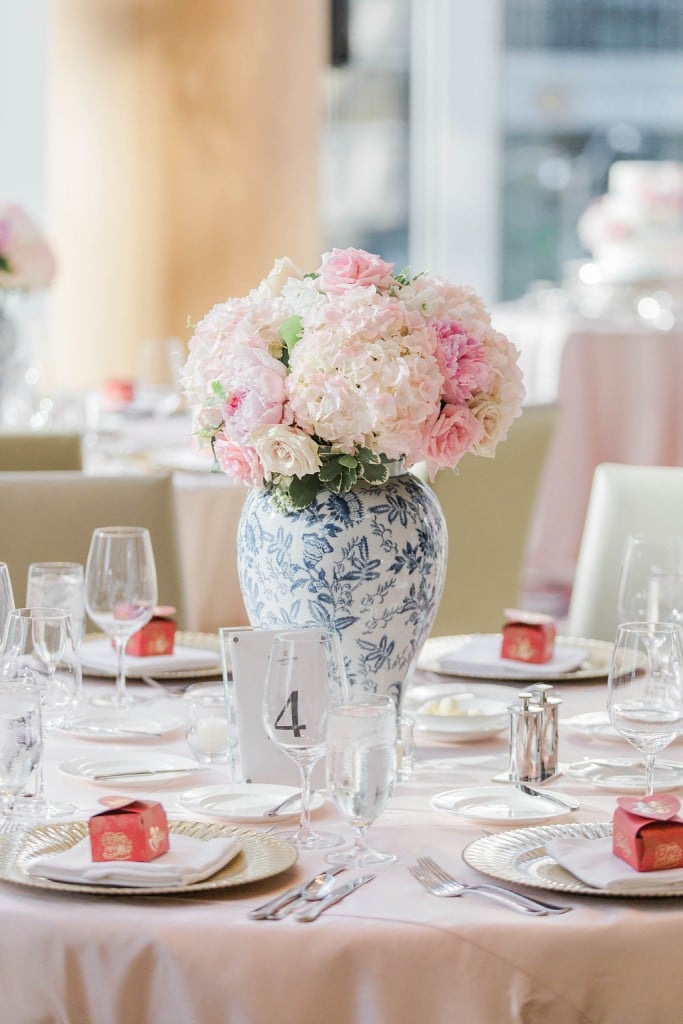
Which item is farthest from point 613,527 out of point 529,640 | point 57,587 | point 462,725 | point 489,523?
point 57,587

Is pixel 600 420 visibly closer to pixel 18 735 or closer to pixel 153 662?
pixel 153 662

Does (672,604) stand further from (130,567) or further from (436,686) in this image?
(130,567)

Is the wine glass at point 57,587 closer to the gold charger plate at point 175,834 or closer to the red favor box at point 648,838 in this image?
the gold charger plate at point 175,834

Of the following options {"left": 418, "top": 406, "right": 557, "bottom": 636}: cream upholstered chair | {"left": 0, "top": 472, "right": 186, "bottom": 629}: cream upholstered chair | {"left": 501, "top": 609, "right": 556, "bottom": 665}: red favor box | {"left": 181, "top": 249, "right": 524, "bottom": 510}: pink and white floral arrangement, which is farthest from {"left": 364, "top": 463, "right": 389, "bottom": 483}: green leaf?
{"left": 418, "top": 406, "right": 557, "bottom": 636}: cream upholstered chair

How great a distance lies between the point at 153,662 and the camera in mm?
2160

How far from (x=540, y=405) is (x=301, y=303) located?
1.85 meters

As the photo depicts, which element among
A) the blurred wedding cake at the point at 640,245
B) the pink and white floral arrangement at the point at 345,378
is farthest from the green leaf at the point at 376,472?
the blurred wedding cake at the point at 640,245

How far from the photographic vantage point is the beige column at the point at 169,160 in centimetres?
652

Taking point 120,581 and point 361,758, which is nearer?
point 361,758

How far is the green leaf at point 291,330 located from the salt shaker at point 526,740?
0.45m

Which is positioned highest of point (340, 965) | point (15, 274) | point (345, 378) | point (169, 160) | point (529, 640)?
point (169, 160)

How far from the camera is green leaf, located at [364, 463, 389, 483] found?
5.52 ft

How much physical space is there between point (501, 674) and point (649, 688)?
24.7 inches

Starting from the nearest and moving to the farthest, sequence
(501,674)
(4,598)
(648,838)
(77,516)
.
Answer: (648,838), (4,598), (501,674), (77,516)
